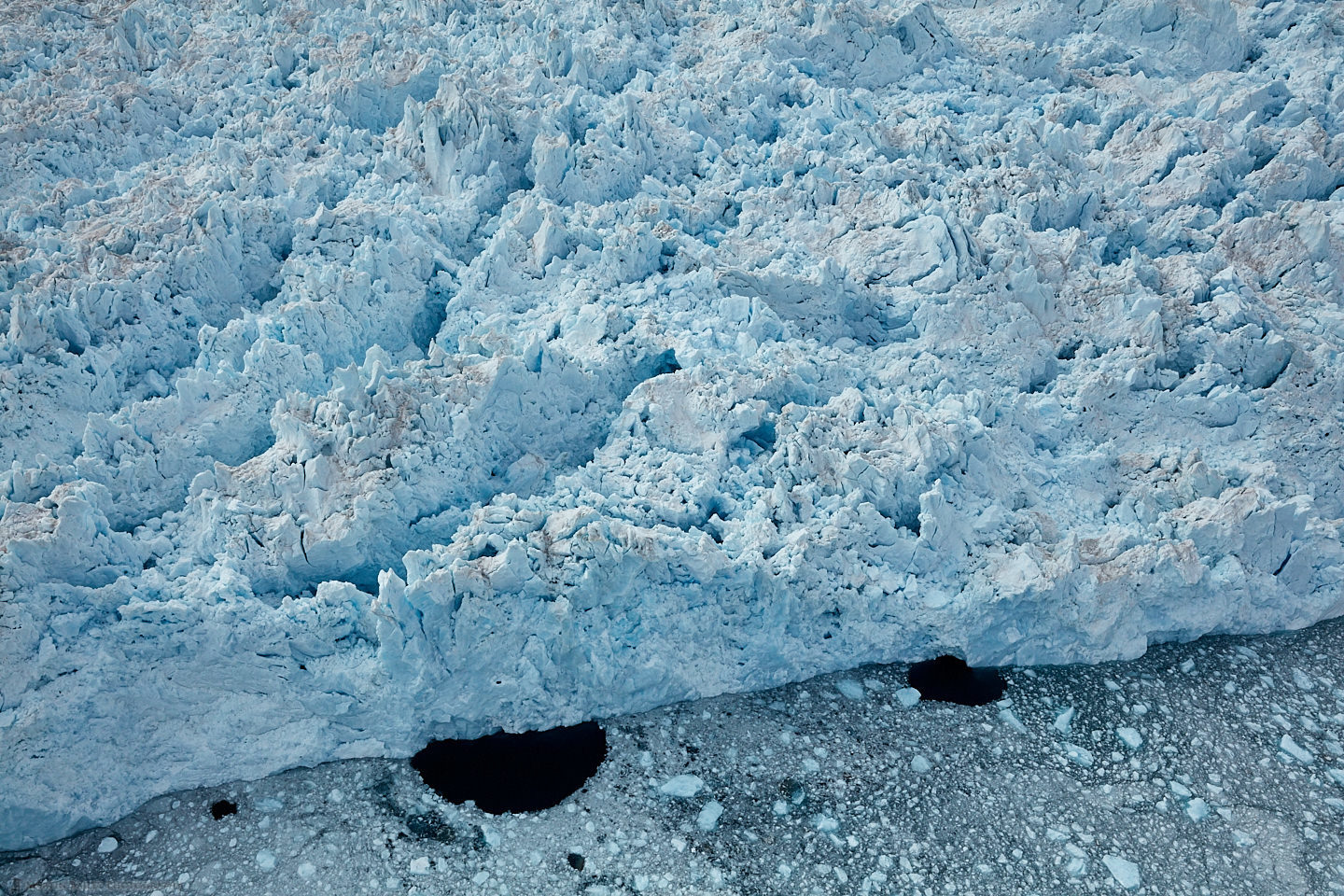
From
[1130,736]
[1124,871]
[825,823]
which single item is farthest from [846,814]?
[1130,736]

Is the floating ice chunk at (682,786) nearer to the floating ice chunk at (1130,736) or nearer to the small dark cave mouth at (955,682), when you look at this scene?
the small dark cave mouth at (955,682)

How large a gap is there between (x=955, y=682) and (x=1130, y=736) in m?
0.63

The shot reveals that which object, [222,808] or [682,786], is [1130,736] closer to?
[682,786]

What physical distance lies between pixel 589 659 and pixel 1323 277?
408 centimetres

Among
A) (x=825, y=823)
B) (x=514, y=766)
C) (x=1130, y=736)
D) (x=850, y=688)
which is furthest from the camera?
(x=850, y=688)

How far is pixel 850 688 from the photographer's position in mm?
3705

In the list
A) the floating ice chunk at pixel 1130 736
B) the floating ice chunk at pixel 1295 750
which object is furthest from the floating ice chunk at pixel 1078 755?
the floating ice chunk at pixel 1295 750

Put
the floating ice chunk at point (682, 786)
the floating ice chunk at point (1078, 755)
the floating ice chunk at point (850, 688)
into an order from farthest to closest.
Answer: the floating ice chunk at point (850, 688) → the floating ice chunk at point (1078, 755) → the floating ice chunk at point (682, 786)

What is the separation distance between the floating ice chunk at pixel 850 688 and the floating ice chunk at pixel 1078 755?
743 mm

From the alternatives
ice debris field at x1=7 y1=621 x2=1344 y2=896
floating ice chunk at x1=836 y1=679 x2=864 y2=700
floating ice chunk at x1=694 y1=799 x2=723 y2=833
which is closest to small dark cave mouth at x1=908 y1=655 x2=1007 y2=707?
ice debris field at x1=7 y1=621 x2=1344 y2=896

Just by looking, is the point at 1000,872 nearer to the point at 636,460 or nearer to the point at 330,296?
the point at 636,460

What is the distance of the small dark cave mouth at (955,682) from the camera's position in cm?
370

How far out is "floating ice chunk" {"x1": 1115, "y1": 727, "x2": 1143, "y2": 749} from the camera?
3.53 metres

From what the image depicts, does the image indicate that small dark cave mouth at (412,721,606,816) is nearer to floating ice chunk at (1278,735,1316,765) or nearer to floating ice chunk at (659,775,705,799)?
floating ice chunk at (659,775,705,799)
